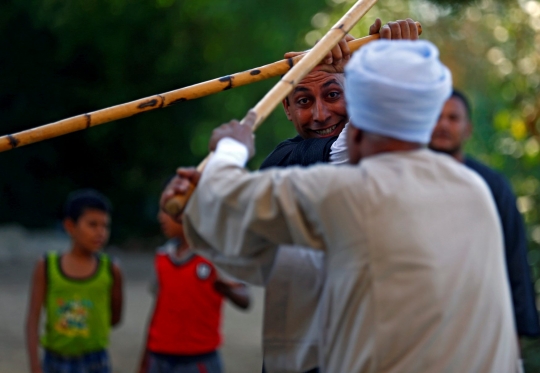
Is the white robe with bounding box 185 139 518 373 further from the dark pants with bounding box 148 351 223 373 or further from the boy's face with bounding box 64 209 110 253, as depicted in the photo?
the boy's face with bounding box 64 209 110 253

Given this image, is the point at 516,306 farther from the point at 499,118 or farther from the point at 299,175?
the point at 499,118

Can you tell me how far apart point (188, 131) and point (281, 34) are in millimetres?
5060

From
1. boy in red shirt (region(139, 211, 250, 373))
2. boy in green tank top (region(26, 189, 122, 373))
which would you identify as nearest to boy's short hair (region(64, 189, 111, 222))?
boy in green tank top (region(26, 189, 122, 373))

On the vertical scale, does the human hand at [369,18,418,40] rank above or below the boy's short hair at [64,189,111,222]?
above

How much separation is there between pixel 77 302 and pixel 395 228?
3.58m

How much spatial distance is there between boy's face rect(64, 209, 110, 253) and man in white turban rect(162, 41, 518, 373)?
340cm

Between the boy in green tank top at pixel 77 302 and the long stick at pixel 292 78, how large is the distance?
121 inches

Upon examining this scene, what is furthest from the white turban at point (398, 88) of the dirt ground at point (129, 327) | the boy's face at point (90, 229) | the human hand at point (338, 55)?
the dirt ground at point (129, 327)

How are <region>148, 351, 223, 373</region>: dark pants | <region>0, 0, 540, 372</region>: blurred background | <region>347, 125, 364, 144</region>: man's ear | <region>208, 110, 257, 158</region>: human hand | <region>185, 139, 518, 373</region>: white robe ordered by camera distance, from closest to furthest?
<region>185, 139, 518, 373</region>: white robe
<region>347, 125, 364, 144</region>: man's ear
<region>208, 110, 257, 158</region>: human hand
<region>148, 351, 223, 373</region>: dark pants
<region>0, 0, 540, 372</region>: blurred background

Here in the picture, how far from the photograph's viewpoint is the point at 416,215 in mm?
1919

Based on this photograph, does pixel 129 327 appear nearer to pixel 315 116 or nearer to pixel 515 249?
pixel 315 116

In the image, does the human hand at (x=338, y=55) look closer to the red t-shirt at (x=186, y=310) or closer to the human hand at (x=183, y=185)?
the human hand at (x=183, y=185)

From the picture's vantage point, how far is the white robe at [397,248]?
1914mm

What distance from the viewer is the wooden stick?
2.53 metres
